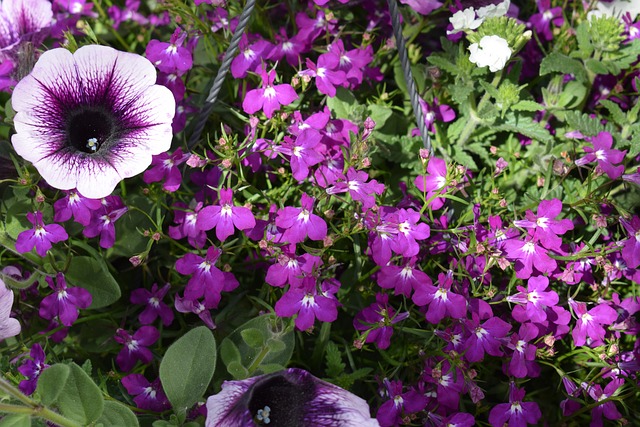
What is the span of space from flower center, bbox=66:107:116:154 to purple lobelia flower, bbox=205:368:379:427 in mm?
466

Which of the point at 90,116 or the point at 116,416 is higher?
the point at 90,116

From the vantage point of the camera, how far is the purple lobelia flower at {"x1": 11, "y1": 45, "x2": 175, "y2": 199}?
3.43 ft

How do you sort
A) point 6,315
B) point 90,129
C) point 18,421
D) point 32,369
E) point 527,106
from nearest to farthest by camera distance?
point 18,421 → point 6,315 → point 32,369 → point 90,129 → point 527,106

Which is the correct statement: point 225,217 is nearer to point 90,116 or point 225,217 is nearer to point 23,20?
point 90,116

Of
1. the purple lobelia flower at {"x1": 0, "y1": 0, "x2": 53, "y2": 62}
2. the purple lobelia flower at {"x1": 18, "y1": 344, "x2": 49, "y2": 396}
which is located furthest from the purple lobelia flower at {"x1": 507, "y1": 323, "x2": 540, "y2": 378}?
the purple lobelia flower at {"x1": 0, "y1": 0, "x2": 53, "y2": 62}

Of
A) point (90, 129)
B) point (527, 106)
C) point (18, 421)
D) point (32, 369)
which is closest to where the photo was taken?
point (18, 421)

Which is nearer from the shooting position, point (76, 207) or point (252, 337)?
point (252, 337)

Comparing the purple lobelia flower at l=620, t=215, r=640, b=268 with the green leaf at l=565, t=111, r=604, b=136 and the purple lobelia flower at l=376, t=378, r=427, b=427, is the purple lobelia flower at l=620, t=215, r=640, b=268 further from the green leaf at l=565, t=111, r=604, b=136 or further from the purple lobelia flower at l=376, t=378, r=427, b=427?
the purple lobelia flower at l=376, t=378, r=427, b=427

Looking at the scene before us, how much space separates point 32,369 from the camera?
3.45ft

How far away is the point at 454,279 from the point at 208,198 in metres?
0.47

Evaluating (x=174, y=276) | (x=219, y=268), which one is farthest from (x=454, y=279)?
(x=174, y=276)

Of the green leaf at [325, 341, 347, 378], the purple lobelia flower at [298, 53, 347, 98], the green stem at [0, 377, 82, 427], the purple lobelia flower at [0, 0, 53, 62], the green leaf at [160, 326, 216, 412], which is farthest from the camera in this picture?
the purple lobelia flower at [0, 0, 53, 62]

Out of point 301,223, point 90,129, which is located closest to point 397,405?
point 301,223

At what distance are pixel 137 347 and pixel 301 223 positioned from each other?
35 centimetres
